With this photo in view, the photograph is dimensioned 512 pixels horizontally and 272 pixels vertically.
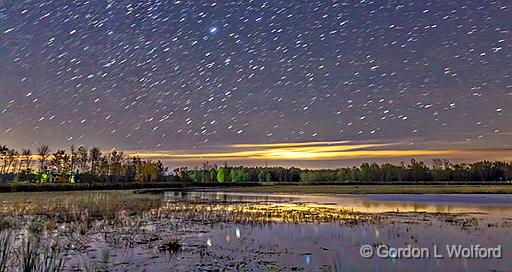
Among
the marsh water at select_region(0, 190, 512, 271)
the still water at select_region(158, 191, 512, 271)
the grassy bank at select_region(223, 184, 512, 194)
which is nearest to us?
the marsh water at select_region(0, 190, 512, 271)

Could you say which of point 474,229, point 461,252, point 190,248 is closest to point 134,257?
point 190,248

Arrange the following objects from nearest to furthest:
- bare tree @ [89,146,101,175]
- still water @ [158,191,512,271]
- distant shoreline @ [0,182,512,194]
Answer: still water @ [158,191,512,271] < distant shoreline @ [0,182,512,194] < bare tree @ [89,146,101,175]

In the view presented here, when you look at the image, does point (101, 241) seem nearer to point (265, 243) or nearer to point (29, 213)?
point (265, 243)

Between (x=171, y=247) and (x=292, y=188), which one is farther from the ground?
(x=292, y=188)

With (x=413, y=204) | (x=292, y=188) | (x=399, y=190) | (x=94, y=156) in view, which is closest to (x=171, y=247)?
(x=413, y=204)

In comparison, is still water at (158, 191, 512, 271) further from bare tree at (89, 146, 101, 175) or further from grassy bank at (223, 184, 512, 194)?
bare tree at (89, 146, 101, 175)

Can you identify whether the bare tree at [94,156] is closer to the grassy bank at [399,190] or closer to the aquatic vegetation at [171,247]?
the grassy bank at [399,190]

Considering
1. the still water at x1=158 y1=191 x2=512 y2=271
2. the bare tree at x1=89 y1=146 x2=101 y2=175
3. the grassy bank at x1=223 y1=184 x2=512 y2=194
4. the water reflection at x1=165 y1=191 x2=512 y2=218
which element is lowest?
the still water at x1=158 y1=191 x2=512 y2=271

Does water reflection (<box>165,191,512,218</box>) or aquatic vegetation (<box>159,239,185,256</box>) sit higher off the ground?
water reflection (<box>165,191,512,218</box>)

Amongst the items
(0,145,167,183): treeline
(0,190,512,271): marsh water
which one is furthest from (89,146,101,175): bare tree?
(0,190,512,271): marsh water

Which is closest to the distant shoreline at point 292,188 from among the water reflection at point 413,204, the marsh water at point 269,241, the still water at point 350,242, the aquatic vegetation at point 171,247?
the water reflection at point 413,204

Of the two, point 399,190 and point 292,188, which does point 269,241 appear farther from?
point 292,188

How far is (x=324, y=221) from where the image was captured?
2981 cm

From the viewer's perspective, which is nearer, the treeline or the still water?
the still water
